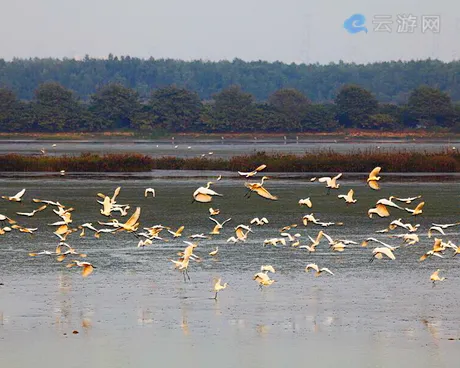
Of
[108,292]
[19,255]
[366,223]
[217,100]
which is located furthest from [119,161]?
[217,100]

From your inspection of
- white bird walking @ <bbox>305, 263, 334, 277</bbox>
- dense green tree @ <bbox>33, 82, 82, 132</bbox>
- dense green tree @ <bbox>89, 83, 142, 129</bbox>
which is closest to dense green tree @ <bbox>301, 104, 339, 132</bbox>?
dense green tree @ <bbox>89, 83, 142, 129</bbox>

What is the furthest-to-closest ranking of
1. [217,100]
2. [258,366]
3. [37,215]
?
1. [217,100]
2. [37,215]
3. [258,366]

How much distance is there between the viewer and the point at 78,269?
21578 millimetres

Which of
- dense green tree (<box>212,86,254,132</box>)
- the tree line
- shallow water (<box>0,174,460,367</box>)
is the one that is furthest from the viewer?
dense green tree (<box>212,86,254,132</box>)

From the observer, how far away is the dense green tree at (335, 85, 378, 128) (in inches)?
5438

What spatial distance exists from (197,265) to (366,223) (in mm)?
9158

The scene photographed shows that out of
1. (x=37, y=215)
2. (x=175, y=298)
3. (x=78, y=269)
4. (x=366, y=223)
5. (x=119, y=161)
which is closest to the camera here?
(x=175, y=298)

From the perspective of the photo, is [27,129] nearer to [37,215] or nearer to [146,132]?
[146,132]

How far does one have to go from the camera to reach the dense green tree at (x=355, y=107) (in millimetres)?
138125

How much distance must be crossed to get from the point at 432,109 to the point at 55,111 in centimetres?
4581

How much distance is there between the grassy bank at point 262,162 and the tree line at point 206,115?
266 feet

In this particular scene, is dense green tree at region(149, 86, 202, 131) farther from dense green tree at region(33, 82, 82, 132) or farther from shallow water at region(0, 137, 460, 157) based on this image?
shallow water at region(0, 137, 460, 157)

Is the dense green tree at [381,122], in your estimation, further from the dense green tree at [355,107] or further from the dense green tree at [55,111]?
the dense green tree at [55,111]

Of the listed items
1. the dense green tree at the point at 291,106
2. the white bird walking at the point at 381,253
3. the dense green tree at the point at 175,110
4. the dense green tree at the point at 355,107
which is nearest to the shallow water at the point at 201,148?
the dense green tree at the point at 291,106
